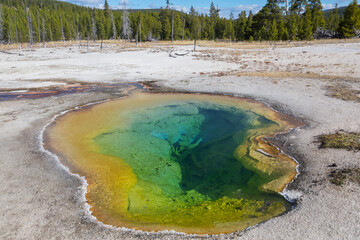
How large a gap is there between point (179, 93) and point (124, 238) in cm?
1050

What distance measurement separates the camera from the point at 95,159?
23.6ft

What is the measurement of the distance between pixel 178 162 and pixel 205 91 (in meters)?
7.47

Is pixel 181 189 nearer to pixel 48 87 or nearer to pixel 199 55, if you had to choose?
pixel 48 87

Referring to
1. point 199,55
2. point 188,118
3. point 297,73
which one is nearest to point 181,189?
point 188,118

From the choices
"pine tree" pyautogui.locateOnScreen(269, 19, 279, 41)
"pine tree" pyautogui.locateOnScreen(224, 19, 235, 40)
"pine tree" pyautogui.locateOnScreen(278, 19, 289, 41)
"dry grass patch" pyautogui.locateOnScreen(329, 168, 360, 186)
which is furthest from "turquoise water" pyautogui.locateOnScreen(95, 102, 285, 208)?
"pine tree" pyautogui.locateOnScreen(224, 19, 235, 40)

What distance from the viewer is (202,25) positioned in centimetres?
7238

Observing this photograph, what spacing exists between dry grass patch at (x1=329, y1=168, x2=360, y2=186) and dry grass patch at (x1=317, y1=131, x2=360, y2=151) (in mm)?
1222

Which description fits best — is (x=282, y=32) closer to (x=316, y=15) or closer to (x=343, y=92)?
(x=316, y=15)

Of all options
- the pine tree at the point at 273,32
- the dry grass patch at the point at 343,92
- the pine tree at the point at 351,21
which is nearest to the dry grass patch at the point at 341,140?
the dry grass patch at the point at 343,92

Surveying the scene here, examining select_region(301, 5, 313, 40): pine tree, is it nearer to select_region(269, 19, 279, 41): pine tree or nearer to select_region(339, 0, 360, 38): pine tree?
select_region(269, 19, 279, 41): pine tree

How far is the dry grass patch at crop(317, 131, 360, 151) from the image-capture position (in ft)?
22.2

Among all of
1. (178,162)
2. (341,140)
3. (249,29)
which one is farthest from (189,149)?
(249,29)

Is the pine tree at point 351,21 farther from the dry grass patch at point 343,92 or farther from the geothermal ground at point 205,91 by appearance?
the dry grass patch at point 343,92

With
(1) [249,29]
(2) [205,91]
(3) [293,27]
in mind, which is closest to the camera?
(2) [205,91]
